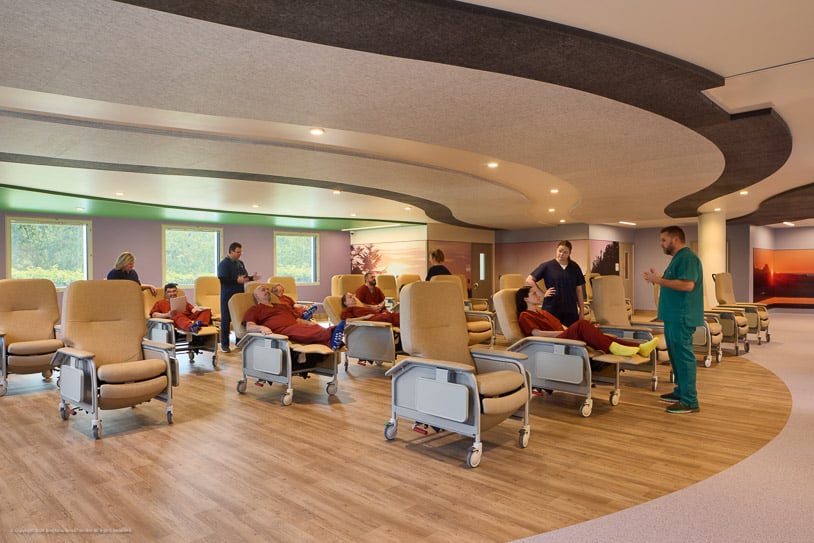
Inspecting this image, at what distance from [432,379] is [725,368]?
5.11m

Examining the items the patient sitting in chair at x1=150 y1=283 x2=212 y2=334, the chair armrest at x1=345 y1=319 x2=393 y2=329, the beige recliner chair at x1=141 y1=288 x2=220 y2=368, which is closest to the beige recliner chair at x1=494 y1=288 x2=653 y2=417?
the chair armrest at x1=345 y1=319 x2=393 y2=329

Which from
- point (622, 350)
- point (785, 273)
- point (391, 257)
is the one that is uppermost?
point (391, 257)

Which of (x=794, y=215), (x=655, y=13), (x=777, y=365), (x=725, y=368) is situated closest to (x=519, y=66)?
(x=655, y=13)

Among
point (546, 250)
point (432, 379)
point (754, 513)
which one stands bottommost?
point (754, 513)

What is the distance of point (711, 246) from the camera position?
12078mm

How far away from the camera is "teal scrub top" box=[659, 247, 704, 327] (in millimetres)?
4668

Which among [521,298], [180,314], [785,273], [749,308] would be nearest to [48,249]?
[180,314]

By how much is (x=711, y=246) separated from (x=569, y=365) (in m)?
9.21

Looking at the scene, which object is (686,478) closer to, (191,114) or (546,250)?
(191,114)

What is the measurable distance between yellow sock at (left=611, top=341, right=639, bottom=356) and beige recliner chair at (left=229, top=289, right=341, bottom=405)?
2.57 m

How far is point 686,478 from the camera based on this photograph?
3.26 m

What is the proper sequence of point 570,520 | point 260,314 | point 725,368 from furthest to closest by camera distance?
point 725,368, point 260,314, point 570,520

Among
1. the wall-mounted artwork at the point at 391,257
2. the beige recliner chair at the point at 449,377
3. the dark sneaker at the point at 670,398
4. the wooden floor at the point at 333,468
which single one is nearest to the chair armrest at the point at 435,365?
the beige recliner chair at the point at 449,377

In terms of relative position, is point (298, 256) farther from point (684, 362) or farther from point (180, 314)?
point (684, 362)
